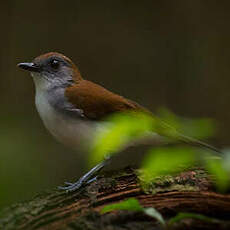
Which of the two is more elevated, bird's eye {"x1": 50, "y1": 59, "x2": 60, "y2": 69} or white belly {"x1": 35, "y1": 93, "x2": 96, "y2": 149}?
bird's eye {"x1": 50, "y1": 59, "x2": 60, "y2": 69}

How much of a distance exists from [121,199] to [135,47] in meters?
3.01

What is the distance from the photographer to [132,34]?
4703 mm

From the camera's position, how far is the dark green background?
4.63 metres

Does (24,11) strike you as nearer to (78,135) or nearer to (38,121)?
(38,121)

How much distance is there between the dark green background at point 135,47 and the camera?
463cm

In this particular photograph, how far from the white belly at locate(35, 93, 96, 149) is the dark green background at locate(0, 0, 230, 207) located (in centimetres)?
222

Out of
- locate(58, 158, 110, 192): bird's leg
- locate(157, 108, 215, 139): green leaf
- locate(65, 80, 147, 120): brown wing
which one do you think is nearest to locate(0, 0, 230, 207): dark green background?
locate(65, 80, 147, 120): brown wing

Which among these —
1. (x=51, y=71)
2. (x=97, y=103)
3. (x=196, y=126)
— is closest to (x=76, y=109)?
(x=97, y=103)

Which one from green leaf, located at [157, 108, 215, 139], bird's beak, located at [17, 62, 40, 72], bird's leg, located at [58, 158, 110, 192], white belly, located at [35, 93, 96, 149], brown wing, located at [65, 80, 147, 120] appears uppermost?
bird's beak, located at [17, 62, 40, 72]

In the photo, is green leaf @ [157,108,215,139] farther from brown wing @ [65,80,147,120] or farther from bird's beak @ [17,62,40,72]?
bird's beak @ [17,62,40,72]

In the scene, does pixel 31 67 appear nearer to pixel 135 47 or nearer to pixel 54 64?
pixel 54 64

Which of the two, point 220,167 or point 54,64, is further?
point 54,64

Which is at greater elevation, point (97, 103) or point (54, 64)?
point (54, 64)

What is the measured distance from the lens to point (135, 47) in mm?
4660
